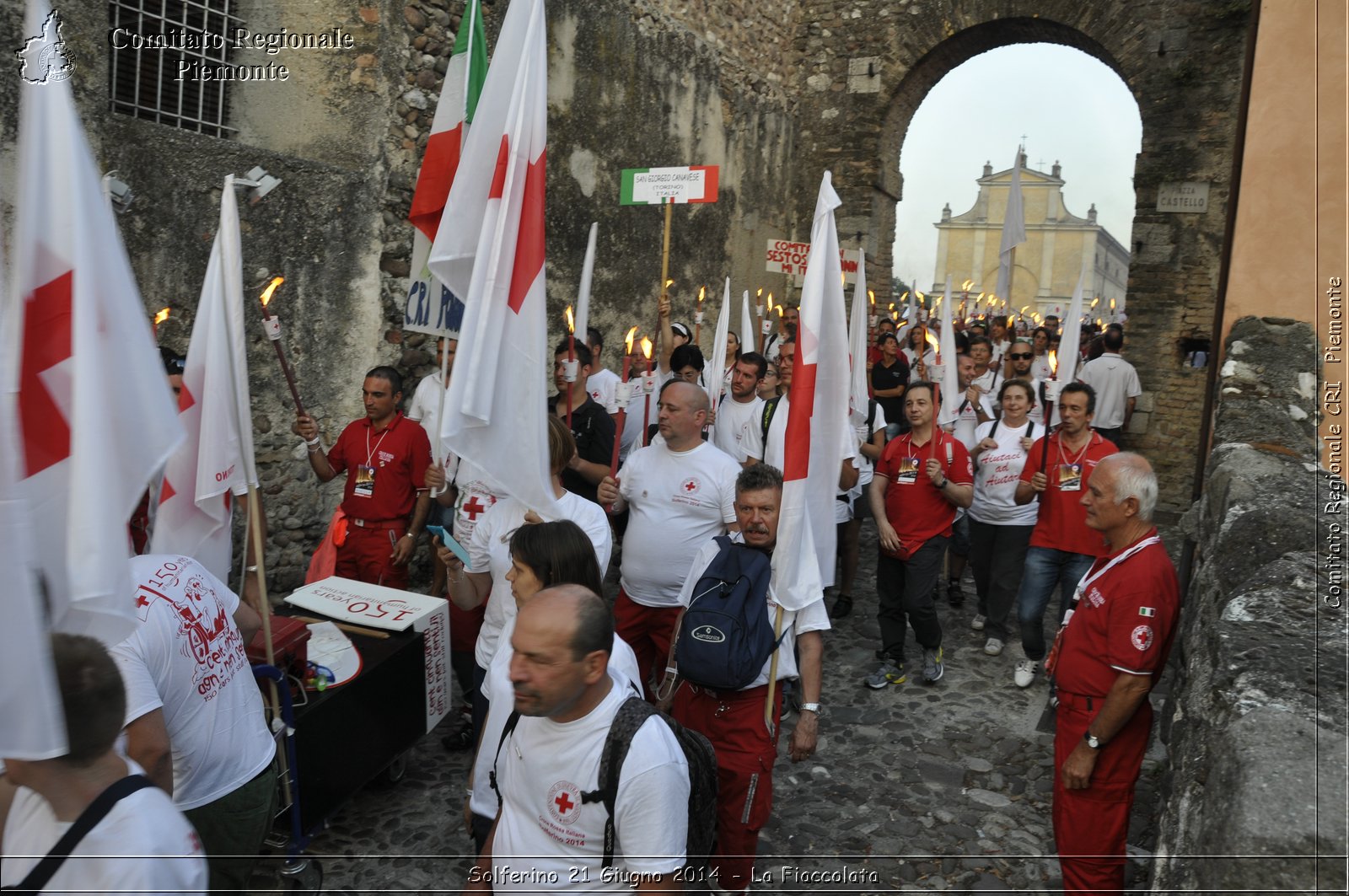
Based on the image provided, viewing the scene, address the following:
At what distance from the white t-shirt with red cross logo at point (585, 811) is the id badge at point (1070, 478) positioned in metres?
3.89

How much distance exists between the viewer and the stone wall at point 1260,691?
1.62 metres

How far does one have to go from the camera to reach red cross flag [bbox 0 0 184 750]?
2135 mm

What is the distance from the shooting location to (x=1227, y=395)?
454cm

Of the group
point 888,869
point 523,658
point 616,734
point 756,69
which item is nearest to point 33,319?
point 523,658

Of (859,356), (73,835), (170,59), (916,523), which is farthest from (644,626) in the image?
(170,59)

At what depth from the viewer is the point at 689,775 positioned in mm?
2443

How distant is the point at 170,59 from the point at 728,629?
5785 millimetres

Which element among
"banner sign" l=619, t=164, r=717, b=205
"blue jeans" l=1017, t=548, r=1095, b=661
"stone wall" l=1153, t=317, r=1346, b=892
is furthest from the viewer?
"banner sign" l=619, t=164, r=717, b=205

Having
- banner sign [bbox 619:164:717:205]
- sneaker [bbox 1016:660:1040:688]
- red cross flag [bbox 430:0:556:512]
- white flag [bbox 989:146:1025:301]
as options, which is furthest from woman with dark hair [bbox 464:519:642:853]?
white flag [bbox 989:146:1025:301]

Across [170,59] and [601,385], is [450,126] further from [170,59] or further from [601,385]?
[170,59]

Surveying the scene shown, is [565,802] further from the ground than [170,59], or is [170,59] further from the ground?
[170,59]

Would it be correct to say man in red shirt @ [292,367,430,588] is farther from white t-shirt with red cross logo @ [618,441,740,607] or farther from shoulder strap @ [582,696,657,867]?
shoulder strap @ [582,696,657,867]

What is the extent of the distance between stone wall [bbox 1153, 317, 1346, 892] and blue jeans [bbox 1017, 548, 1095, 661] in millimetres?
1526

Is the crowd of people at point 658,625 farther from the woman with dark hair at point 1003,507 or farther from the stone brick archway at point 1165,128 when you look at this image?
the stone brick archway at point 1165,128
